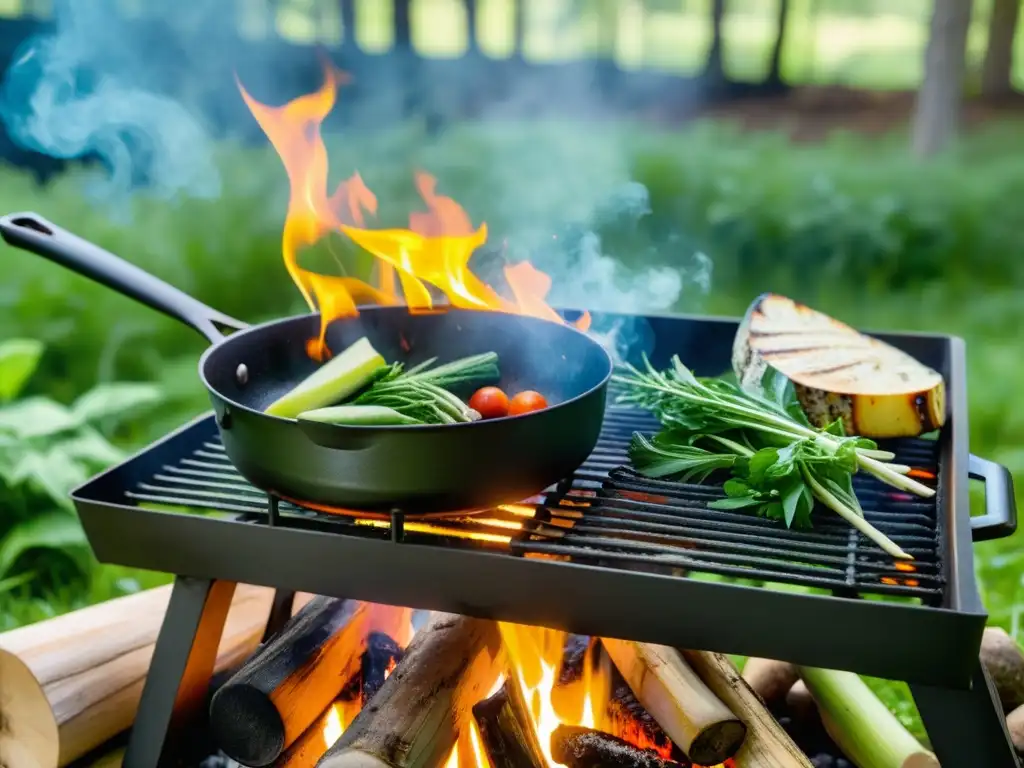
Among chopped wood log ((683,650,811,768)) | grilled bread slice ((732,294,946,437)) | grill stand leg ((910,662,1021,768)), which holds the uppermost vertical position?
grilled bread slice ((732,294,946,437))

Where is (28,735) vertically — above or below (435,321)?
below

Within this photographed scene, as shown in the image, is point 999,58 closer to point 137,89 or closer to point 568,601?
point 137,89

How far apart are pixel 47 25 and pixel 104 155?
112 centimetres

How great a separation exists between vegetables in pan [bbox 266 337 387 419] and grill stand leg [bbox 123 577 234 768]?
16.3 inches

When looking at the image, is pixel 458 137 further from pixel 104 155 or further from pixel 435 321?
pixel 435 321

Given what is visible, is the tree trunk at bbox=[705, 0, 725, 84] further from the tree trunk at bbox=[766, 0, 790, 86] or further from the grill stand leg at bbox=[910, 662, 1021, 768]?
the grill stand leg at bbox=[910, 662, 1021, 768]

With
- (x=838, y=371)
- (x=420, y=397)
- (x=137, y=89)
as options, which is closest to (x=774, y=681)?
(x=838, y=371)

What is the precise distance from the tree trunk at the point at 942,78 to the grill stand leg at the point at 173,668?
309 inches

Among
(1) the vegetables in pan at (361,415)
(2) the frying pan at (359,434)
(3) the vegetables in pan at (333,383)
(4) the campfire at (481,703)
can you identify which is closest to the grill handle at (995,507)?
(4) the campfire at (481,703)

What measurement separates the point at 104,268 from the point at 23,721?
115 cm

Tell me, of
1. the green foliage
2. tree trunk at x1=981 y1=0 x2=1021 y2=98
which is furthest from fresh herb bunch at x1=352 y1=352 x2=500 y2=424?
tree trunk at x1=981 y1=0 x2=1021 y2=98

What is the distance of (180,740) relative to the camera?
7.77ft

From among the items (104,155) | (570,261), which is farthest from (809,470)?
(104,155)

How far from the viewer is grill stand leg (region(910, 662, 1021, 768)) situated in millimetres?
1762
